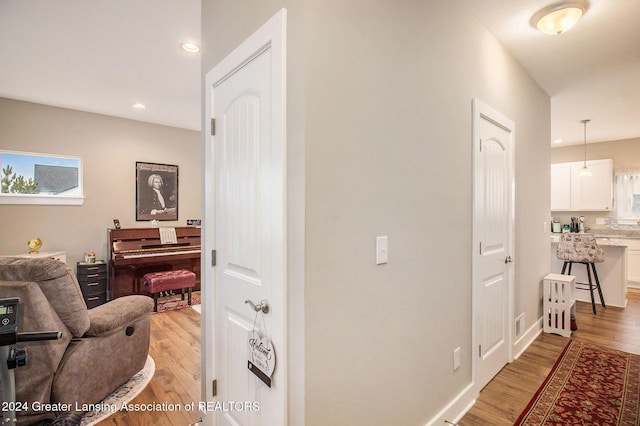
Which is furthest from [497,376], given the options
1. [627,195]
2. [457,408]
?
[627,195]

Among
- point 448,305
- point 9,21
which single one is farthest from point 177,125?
point 448,305

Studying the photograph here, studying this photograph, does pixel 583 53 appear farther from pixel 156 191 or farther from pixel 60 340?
pixel 156 191

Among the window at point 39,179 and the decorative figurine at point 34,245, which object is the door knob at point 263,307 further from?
the window at point 39,179

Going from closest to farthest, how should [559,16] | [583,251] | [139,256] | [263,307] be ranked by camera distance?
[263,307] < [559,16] < [583,251] < [139,256]

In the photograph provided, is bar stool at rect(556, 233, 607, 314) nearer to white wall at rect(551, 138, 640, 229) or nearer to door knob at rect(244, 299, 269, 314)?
white wall at rect(551, 138, 640, 229)

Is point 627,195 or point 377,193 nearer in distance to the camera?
point 377,193

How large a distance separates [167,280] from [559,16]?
5.02 meters

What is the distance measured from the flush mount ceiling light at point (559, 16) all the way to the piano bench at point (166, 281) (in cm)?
483

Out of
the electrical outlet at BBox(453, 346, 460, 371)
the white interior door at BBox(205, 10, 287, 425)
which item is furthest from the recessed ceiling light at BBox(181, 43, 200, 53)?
the electrical outlet at BBox(453, 346, 460, 371)

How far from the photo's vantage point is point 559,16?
2.11 metres

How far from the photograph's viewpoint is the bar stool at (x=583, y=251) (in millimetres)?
3912

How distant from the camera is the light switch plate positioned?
4.71ft

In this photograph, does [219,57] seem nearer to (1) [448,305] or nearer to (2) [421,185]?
(2) [421,185]

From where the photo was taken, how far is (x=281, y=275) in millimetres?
1229
